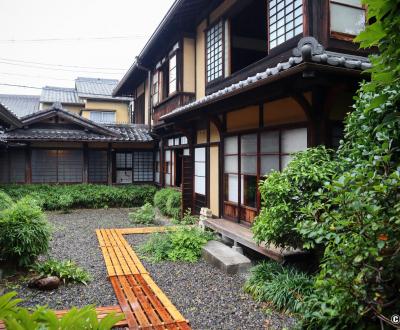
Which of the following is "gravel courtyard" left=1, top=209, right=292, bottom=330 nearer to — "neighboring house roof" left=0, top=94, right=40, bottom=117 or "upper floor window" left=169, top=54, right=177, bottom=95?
"upper floor window" left=169, top=54, right=177, bottom=95

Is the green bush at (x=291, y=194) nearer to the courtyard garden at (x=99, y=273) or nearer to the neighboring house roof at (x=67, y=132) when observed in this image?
the courtyard garden at (x=99, y=273)

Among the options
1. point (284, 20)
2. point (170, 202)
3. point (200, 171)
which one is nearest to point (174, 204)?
point (170, 202)

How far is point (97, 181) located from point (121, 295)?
13.0 metres

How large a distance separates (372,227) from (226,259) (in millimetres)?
4876

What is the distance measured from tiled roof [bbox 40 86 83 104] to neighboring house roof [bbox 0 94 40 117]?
32.0ft

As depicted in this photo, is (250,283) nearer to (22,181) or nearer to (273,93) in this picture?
(273,93)

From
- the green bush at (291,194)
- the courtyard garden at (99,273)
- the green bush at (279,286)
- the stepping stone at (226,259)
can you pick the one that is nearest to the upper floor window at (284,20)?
the green bush at (291,194)

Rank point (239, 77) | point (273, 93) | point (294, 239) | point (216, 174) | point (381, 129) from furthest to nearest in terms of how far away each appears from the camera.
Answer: point (216, 174)
point (239, 77)
point (273, 93)
point (294, 239)
point (381, 129)

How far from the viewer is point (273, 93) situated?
248 inches

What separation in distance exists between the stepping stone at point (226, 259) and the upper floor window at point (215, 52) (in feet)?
17.4

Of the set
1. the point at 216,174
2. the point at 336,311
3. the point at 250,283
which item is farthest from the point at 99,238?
the point at 336,311

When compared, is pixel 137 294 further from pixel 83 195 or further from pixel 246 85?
pixel 83 195

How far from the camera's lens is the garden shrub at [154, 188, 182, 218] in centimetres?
1294

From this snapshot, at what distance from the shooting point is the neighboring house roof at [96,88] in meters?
29.6
